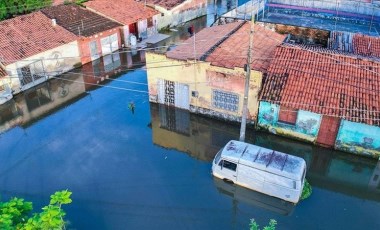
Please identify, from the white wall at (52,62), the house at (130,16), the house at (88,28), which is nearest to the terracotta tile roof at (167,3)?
the house at (130,16)

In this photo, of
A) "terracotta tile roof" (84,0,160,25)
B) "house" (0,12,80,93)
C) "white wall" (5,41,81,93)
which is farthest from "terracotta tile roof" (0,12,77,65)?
"terracotta tile roof" (84,0,160,25)

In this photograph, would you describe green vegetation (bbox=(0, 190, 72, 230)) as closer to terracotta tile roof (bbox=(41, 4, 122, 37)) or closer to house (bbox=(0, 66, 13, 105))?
house (bbox=(0, 66, 13, 105))

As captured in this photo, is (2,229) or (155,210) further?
(155,210)

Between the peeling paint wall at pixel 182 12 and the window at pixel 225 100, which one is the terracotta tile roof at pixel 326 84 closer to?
the window at pixel 225 100

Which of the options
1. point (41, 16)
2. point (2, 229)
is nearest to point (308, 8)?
point (41, 16)

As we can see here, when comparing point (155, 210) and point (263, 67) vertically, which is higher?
point (263, 67)

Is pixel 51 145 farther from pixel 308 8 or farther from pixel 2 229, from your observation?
pixel 308 8

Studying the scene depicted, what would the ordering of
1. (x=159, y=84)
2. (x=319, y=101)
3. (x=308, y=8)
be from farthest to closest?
(x=308, y=8) → (x=159, y=84) → (x=319, y=101)
